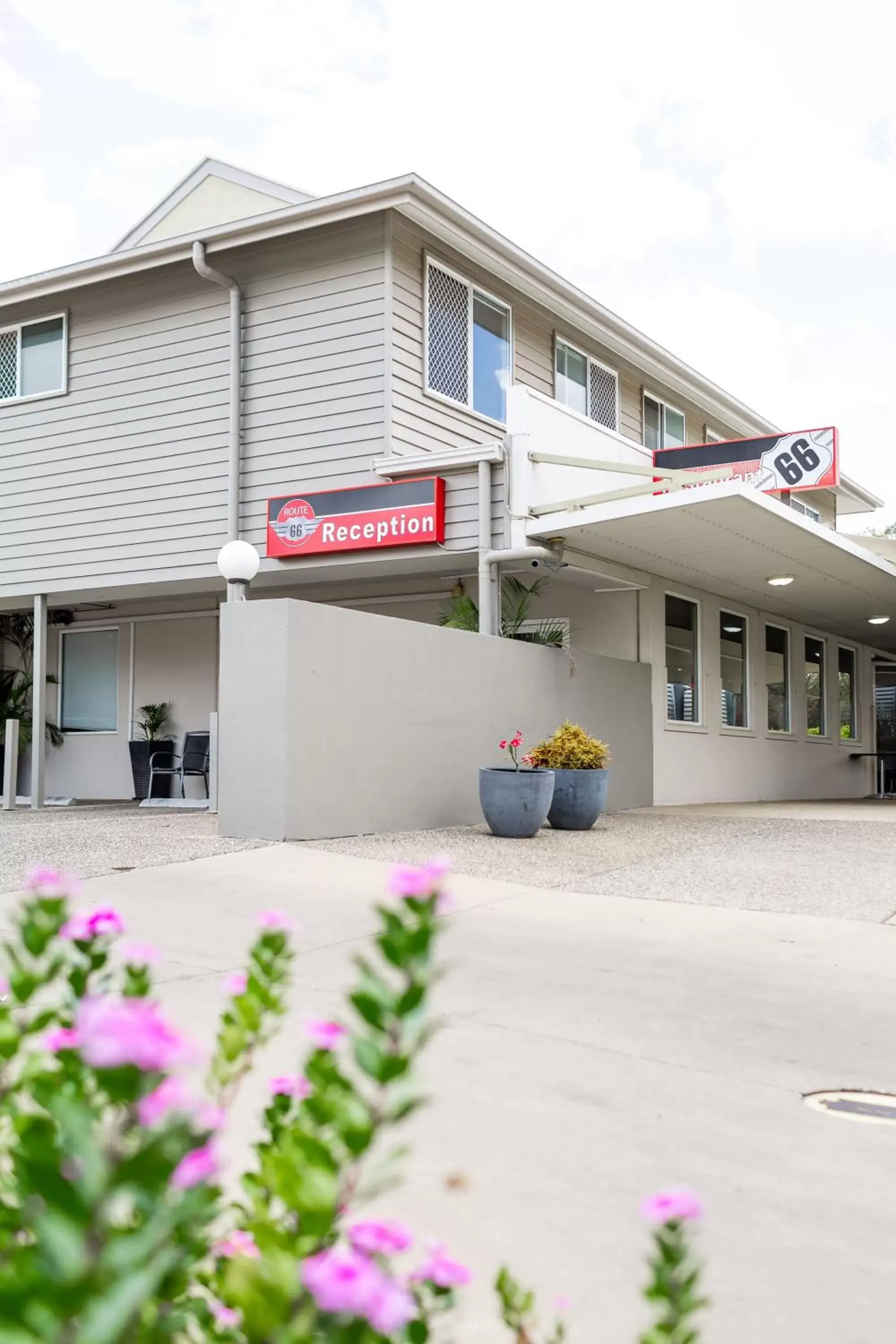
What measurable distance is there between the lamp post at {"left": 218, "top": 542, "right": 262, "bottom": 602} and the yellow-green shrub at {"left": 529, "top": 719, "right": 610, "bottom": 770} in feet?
9.40

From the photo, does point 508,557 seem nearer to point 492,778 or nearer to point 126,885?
point 492,778

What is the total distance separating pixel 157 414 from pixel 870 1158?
11.6 m

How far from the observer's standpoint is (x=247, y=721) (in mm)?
8391

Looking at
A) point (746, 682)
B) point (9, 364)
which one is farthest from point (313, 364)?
point (746, 682)

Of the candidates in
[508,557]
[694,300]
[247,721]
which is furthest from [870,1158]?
[694,300]

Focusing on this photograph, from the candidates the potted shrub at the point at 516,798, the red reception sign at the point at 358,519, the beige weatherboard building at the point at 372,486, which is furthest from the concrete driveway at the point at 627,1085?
the red reception sign at the point at 358,519

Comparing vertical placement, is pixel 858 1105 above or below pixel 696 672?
below

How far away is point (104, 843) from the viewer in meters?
7.90

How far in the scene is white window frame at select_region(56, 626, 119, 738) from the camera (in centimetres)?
1586

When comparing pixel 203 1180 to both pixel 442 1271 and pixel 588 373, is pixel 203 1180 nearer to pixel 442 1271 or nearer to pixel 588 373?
pixel 442 1271

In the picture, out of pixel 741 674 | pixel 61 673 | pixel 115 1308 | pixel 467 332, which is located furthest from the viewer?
pixel 61 673

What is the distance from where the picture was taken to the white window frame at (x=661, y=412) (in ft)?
52.4

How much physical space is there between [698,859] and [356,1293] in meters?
7.70

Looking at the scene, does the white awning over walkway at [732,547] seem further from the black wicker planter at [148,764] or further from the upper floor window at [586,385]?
the black wicker planter at [148,764]
